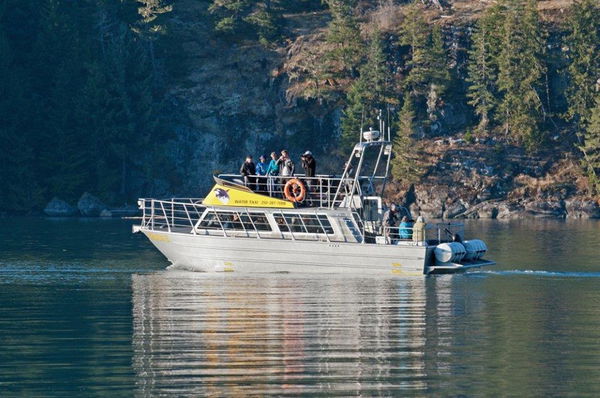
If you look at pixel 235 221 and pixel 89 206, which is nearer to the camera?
pixel 235 221

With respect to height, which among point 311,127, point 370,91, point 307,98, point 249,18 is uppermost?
point 249,18

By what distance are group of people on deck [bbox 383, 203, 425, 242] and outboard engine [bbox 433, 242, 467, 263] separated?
70 cm

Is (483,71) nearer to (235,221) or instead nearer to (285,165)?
(285,165)

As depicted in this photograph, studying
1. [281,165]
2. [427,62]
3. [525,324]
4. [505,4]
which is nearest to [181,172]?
[427,62]

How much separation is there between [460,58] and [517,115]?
7250 mm

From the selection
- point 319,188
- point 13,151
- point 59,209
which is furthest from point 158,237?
point 13,151

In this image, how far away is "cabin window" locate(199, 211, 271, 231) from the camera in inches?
1880

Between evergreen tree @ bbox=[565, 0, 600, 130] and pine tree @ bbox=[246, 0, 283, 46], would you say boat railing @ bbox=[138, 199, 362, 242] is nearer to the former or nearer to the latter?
evergreen tree @ bbox=[565, 0, 600, 130]

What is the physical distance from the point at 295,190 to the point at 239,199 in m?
2.05

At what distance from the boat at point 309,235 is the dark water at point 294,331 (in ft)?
3.12

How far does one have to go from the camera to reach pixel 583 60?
92.7m

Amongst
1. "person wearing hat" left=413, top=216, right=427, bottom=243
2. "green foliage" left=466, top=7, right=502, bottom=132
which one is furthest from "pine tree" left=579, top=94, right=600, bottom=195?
"person wearing hat" left=413, top=216, right=427, bottom=243

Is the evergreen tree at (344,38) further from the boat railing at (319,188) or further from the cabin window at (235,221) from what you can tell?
the cabin window at (235,221)

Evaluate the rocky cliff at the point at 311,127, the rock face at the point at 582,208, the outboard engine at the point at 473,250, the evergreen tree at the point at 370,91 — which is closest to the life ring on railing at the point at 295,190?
the outboard engine at the point at 473,250
